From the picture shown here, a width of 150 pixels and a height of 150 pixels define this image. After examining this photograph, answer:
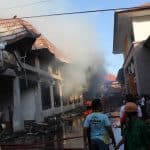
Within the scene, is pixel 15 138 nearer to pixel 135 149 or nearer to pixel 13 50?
pixel 13 50

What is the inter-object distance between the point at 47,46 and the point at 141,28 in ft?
37.1

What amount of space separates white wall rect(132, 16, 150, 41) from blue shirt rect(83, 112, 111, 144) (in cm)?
1735

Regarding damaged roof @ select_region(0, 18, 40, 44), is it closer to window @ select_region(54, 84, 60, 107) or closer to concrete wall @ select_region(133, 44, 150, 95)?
concrete wall @ select_region(133, 44, 150, 95)

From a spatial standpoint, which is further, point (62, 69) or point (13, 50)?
point (62, 69)

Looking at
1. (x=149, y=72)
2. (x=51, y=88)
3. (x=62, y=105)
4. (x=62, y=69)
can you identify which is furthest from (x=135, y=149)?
(x=62, y=69)

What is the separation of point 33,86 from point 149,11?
10.4m

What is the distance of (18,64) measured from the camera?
83.2 feet

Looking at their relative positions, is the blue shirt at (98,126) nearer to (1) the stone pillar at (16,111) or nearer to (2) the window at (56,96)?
(1) the stone pillar at (16,111)

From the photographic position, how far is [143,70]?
24.2 m

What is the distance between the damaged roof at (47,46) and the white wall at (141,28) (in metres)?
8.16

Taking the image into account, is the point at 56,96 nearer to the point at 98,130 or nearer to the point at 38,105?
the point at 38,105

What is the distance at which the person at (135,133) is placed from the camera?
20.4 feet

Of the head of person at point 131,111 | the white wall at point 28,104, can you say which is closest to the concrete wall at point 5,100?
the white wall at point 28,104

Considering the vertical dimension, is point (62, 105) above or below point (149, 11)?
below
